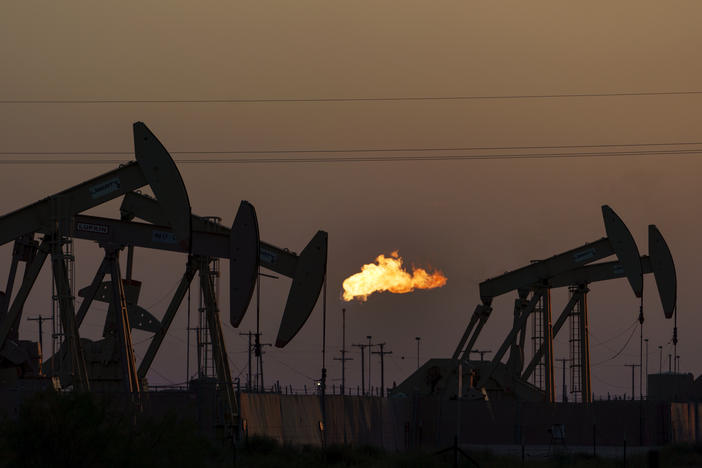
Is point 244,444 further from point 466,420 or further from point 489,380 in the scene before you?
point 489,380

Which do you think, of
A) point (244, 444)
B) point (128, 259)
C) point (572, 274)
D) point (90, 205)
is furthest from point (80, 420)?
point (572, 274)

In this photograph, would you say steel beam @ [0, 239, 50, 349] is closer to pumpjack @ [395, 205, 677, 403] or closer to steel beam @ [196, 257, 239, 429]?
steel beam @ [196, 257, 239, 429]

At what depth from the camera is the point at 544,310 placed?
54.3 meters

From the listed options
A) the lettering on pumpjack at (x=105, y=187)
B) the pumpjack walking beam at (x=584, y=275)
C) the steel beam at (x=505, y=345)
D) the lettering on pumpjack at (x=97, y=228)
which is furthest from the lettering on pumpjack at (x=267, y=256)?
the steel beam at (x=505, y=345)

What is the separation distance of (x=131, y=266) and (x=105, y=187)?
266 inches

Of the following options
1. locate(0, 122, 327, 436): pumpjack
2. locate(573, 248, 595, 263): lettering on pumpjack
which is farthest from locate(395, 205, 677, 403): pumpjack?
locate(0, 122, 327, 436): pumpjack

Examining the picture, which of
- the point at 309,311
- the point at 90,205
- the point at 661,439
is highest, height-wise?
the point at 90,205

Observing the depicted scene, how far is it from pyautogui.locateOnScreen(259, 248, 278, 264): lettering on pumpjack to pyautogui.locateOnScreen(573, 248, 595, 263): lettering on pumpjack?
1467 cm

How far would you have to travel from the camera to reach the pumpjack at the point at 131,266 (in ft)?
122

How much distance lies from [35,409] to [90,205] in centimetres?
1468

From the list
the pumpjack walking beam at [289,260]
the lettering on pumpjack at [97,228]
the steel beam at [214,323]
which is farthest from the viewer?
the pumpjack walking beam at [289,260]

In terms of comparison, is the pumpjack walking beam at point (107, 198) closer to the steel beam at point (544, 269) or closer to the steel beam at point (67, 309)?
the steel beam at point (67, 309)

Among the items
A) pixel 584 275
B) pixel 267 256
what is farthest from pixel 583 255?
pixel 267 256

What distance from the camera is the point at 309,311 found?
40.7 metres
